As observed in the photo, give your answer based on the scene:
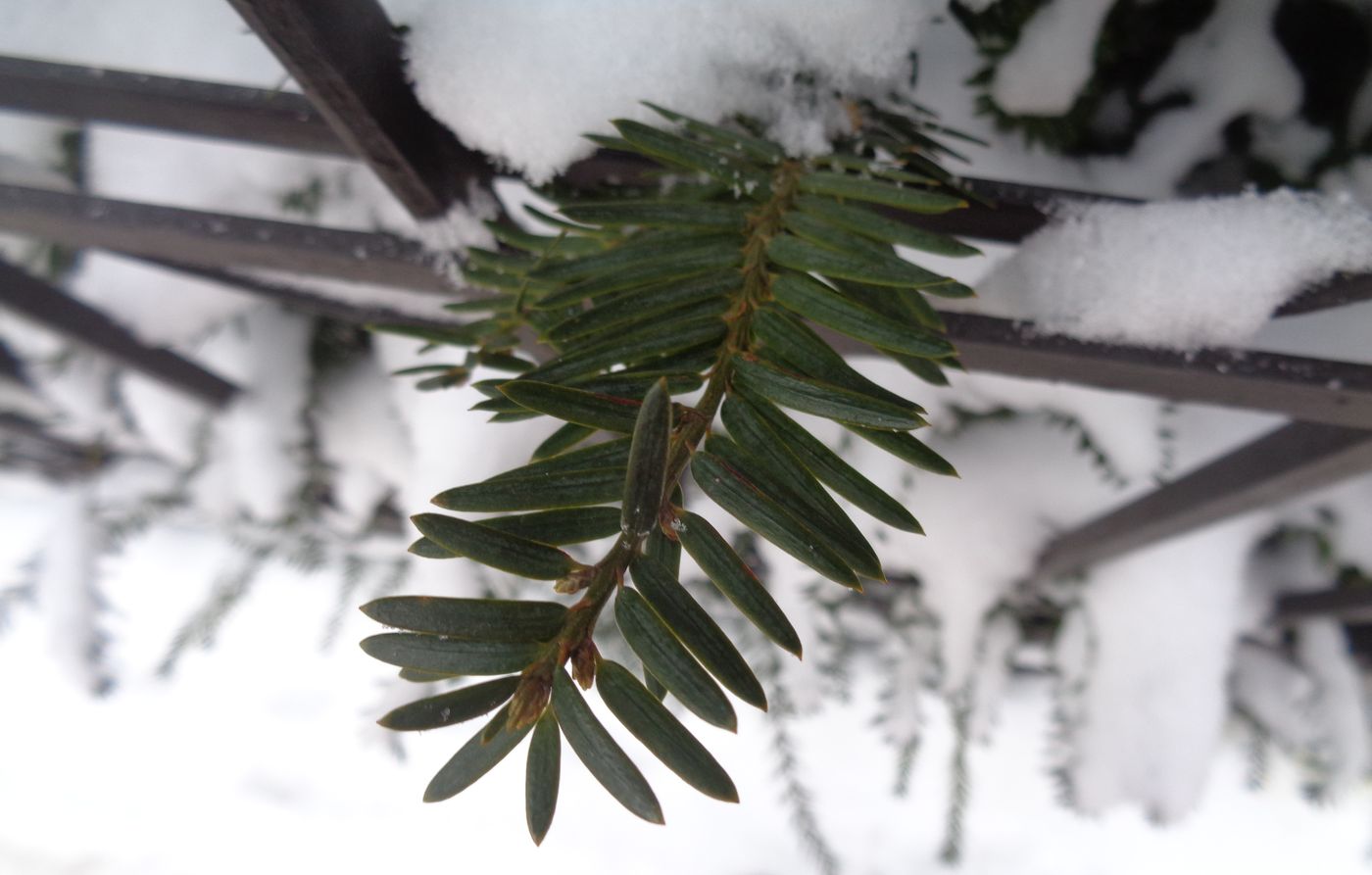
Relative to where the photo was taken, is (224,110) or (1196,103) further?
(1196,103)

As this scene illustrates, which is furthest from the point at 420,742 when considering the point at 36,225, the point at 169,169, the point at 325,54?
the point at 325,54

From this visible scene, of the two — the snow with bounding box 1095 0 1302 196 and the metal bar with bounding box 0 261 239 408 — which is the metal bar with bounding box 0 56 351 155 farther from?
the snow with bounding box 1095 0 1302 196

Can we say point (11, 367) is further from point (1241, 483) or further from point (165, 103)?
point (1241, 483)

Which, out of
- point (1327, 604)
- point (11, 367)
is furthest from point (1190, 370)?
point (11, 367)

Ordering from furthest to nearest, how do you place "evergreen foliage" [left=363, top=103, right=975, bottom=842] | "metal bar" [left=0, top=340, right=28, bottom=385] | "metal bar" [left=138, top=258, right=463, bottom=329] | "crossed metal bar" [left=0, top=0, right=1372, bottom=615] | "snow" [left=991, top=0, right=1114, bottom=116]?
1. "metal bar" [left=0, top=340, right=28, bottom=385]
2. "metal bar" [left=138, top=258, right=463, bottom=329]
3. "snow" [left=991, top=0, right=1114, bottom=116]
4. "crossed metal bar" [left=0, top=0, right=1372, bottom=615]
5. "evergreen foliage" [left=363, top=103, right=975, bottom=842]

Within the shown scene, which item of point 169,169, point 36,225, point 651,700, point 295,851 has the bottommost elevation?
point 295,851

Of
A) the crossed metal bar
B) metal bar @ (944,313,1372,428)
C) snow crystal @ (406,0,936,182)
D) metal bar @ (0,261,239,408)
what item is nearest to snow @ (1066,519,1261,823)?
the crossed metal bar

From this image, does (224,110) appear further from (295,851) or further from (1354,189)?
(295,851)
